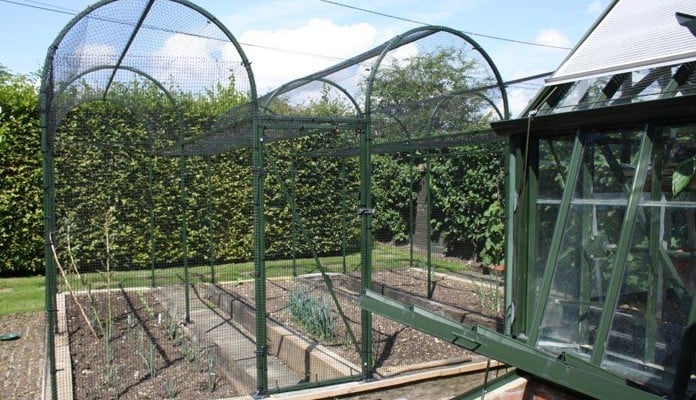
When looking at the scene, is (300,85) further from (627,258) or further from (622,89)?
(627,258)

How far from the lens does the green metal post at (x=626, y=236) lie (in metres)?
2.68

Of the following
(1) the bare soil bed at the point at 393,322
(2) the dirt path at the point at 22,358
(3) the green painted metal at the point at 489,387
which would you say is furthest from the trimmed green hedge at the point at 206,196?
(3) the green painted metal at the point at 489,387

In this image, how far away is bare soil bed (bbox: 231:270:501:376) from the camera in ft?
17.3

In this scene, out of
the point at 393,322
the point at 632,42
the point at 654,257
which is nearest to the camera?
the point at 654,257

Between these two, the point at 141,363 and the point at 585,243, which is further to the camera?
the point at 141,363

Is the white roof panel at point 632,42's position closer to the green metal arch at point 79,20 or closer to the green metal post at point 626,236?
the green metal post at point 626,236

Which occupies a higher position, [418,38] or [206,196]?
[418,38]

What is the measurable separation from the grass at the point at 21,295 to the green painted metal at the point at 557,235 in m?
6.77

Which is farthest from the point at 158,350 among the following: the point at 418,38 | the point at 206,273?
the point at 418,38

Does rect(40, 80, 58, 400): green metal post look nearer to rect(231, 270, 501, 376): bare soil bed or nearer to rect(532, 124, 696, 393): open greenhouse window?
rect(231, 270, 501, 376): bare soil bed

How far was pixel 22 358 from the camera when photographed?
577 centimetres

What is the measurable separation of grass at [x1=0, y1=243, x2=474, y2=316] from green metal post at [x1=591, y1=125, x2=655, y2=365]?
19.9 ft

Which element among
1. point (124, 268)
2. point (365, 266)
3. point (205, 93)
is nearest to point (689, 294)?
point (365, 266)

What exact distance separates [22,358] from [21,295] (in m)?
2.95
